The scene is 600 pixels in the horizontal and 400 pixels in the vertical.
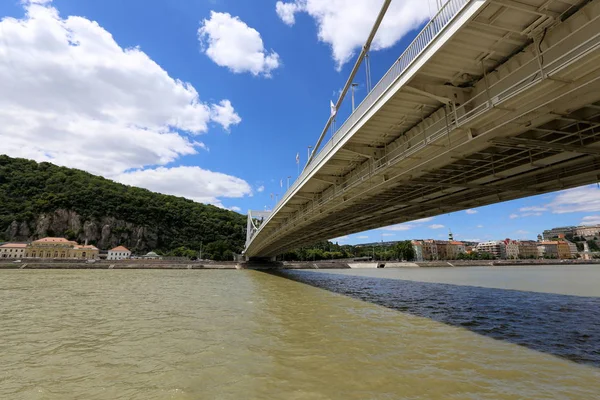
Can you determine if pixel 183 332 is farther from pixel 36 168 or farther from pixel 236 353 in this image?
pixel 36 168

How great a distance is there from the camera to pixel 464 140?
9211 mm

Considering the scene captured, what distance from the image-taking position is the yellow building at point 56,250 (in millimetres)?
88125

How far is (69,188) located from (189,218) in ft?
151

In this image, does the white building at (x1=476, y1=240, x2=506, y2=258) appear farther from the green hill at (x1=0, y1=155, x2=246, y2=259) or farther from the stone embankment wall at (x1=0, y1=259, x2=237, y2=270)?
the stone embankment wall at (x1=0, y1=259, x2=237, y2=270)

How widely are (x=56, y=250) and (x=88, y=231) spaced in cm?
2765

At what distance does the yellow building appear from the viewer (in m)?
88.1

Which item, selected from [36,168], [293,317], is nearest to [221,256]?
[36,168]

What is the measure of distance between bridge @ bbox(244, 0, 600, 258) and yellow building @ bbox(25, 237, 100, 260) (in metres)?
101

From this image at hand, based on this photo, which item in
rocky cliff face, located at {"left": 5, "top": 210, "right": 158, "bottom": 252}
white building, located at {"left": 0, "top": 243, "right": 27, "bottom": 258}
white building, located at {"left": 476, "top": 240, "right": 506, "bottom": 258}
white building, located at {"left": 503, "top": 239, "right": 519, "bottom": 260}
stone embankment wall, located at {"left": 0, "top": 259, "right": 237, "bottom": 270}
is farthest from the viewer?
white building, located at {"left": 476, "top": 240, "right": 506, "bottom": 258}

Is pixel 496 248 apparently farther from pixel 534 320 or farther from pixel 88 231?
pixel 88 231

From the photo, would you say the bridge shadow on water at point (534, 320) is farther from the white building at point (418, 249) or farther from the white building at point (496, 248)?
the white building at point (496, 248)

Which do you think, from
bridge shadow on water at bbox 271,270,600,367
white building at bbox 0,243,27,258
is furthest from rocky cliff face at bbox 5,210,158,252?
bridge shadow on water at bbox 271,270,600,367

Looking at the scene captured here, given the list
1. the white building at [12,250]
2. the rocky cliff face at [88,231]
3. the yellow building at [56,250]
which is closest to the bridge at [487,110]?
the yellow building at [56,250]

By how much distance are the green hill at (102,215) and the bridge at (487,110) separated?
308 feet
